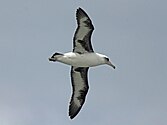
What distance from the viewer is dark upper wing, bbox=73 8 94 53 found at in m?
34.9

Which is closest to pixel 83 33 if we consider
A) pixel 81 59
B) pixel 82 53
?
pixel 82 53

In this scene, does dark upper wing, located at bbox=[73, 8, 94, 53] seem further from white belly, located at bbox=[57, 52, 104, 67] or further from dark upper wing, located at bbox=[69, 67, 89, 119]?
dark upper wing, located at bbox=[69, 67, 89, 119]

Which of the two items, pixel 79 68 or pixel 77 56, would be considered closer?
pixel 77 56

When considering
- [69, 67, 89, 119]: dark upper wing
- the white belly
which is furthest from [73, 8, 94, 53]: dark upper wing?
[69, 67, 89, 119]: dark upper wing

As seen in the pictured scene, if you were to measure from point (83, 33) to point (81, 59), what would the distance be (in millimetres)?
1333

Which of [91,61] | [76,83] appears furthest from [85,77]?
[91,61]

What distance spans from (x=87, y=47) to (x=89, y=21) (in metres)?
1.49

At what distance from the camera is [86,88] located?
38.7m

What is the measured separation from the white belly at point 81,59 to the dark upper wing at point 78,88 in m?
2.04

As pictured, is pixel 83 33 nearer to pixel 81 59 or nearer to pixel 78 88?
pixel 81 59

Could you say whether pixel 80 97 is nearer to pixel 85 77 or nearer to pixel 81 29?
pixel 85 77

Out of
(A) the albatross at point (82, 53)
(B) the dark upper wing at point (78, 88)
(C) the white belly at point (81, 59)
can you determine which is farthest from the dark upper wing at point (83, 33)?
(B) the dark upper wing at point (78, 88)

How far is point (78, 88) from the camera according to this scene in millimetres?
38656

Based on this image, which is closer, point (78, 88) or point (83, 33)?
point (83, 33)
